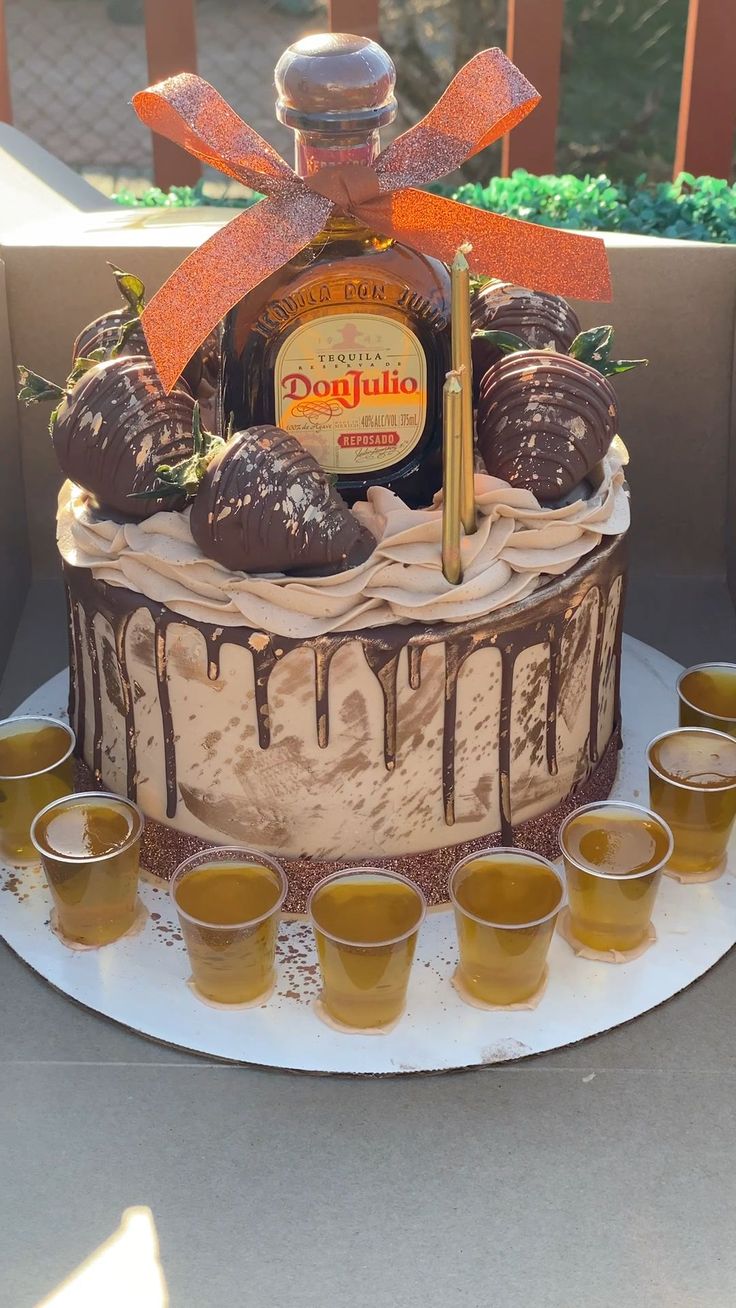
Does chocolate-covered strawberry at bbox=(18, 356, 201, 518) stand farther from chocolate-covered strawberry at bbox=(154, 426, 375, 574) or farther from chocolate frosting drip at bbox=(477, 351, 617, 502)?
chocolate frosting drip at bbox=(477, 351, 617, 502)

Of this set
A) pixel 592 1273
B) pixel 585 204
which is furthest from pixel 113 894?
pixel 585 204

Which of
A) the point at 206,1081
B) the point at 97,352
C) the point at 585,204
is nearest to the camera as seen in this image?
the point at 206,1081

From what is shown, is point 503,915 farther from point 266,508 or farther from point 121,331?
point 121,331

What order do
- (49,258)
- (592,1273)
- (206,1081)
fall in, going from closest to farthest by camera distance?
(592,1273), (206,1081), (49,258)

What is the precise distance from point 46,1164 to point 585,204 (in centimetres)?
159

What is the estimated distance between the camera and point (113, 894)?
4.07ft

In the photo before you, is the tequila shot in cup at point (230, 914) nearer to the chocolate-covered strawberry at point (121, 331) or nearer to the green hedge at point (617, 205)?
the chocolate-covered strawberry at point (121, 331)

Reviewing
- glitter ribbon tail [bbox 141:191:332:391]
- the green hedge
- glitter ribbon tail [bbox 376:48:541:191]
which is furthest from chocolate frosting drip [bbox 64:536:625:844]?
the green hedge

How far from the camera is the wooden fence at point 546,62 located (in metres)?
2.35

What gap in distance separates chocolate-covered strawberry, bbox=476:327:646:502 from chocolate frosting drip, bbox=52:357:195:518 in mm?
270

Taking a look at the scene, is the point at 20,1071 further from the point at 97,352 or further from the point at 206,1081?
the point at 97,352

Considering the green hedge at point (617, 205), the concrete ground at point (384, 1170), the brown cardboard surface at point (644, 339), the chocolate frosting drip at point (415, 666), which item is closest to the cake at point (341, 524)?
the chocolate frosting drip at point (415, 666)

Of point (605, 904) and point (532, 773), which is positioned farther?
point (532, 773)

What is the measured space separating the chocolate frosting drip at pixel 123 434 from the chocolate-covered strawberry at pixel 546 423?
270 millimetres
